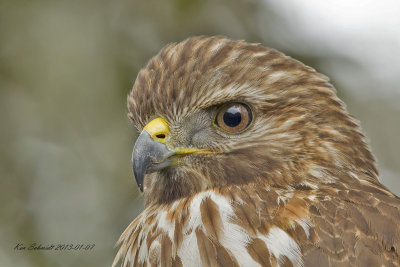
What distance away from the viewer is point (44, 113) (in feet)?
Answer: 25.1

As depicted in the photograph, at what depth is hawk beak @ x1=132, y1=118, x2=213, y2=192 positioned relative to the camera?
13.3ft

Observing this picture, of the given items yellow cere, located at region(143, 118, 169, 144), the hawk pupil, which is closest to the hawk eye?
the hawk pupil

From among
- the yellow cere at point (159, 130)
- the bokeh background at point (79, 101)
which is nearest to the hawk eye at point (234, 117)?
the yellow cere at point (159, 130)

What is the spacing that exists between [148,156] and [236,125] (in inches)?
20.8

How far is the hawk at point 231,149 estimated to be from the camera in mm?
3777

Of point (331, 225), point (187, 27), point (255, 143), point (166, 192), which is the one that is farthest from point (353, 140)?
point (187, 27)

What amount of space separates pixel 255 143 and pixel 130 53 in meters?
4.15

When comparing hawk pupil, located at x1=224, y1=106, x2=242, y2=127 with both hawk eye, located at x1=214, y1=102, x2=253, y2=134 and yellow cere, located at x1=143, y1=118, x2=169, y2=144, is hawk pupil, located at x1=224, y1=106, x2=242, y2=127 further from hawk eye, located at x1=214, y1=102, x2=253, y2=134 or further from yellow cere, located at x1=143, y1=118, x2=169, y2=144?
yellow cere, located at x1=143, y1=118, x2=169, y2=144

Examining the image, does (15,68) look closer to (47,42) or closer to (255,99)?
(47,42)

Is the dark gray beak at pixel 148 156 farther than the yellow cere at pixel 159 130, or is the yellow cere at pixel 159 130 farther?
the yellow cere at pixel 159 130

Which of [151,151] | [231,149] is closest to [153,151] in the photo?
[151,151]

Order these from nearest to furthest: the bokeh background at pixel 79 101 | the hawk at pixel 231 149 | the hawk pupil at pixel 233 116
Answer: the hawk at pixel 231 149
the hawk pupil at pixel 233 116
the bokeh background at pixel 79 101

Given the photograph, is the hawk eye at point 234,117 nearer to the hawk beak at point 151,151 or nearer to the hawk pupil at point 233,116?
the hawk pupil at point 233,116

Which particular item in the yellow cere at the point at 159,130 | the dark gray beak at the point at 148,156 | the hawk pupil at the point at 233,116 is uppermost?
the hawk pupil at the point at 233,116
